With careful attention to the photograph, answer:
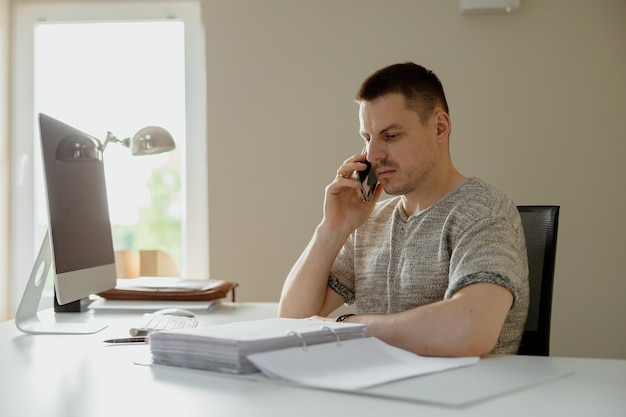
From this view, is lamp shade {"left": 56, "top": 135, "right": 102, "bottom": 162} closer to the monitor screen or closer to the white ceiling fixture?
the monitor screen

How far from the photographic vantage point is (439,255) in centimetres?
180

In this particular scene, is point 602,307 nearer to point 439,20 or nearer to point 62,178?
point 439,20

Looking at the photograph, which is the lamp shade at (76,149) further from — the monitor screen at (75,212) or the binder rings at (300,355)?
the binder rings at (300,355)

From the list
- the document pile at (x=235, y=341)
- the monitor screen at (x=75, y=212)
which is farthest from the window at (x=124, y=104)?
the document pile at (x=235, y=341)

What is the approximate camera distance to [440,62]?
336 centimetres

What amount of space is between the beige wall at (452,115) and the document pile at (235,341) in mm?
2089

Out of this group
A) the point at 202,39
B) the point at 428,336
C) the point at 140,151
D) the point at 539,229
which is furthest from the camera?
the point at 202,39

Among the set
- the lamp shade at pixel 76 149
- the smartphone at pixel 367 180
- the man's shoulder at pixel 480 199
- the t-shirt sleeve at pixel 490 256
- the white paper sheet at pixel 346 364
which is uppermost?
the lamp shade at pixel 76 149

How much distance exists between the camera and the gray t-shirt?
63.2 inches

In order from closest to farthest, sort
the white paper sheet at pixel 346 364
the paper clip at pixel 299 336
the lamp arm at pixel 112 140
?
the white paper sheet at pixel 346 364 → the paper clip at pixel 299 336 → the lamp arm at pixel 112 140

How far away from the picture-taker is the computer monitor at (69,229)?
1939mm

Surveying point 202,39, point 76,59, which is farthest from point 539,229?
point 76,59

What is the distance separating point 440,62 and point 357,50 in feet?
1.21

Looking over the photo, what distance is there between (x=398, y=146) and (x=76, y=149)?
0.86 metres
